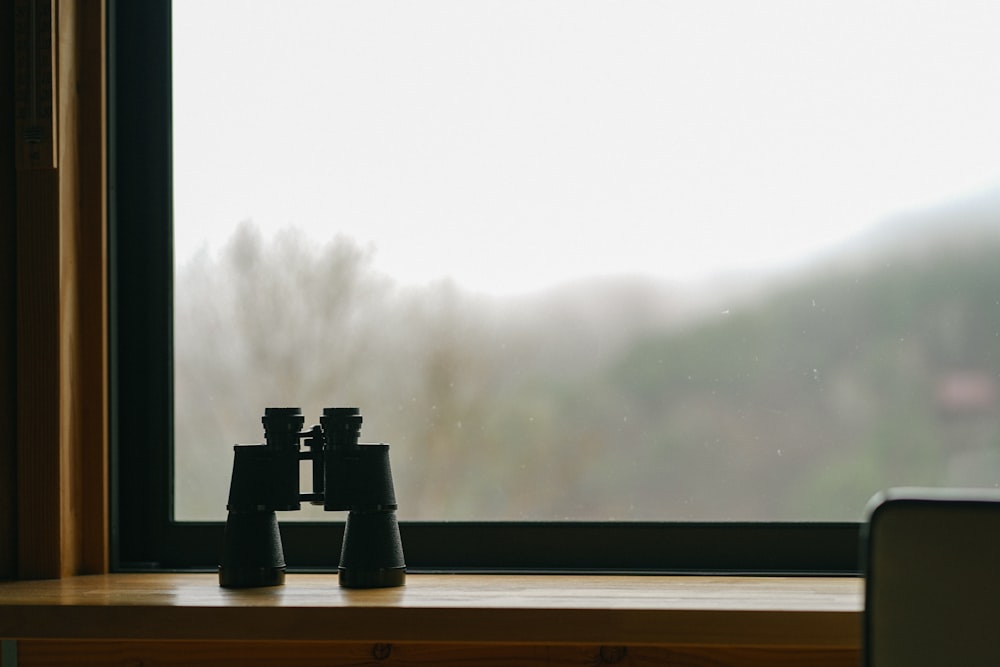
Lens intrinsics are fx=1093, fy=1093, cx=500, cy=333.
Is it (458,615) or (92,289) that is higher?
(92,289)

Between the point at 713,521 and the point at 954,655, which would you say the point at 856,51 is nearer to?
the point at 713,521

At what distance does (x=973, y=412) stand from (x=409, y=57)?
1.12 m

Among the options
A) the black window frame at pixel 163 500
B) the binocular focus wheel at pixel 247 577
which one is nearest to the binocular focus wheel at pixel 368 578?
the binocular focus wheel at pixel 247 577

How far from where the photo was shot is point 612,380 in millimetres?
1855

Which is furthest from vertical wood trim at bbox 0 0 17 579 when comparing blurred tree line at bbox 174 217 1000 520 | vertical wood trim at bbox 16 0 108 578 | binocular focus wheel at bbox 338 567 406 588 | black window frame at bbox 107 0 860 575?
binocular focus wheel at bbox 338 567 406 588

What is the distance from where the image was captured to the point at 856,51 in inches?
71.4

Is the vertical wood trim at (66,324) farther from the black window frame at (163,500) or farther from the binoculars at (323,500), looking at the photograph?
the binoculars at (323,500)

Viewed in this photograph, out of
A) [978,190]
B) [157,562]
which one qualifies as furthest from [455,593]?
[978,190]

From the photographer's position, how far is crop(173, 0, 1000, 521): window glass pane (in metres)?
1.80

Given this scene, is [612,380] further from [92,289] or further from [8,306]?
[8,306]

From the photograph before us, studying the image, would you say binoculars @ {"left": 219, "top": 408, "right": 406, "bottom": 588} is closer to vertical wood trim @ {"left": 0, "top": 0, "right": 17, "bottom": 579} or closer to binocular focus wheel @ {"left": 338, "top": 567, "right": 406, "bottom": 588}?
binocular focus wheel @ {"left": 338, "top": 567, "right": 406, "bottom": 588}

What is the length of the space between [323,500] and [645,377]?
58cm

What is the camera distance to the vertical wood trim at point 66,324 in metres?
1.73

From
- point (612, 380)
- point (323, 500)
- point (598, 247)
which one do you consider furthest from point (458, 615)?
point (598, 247)
